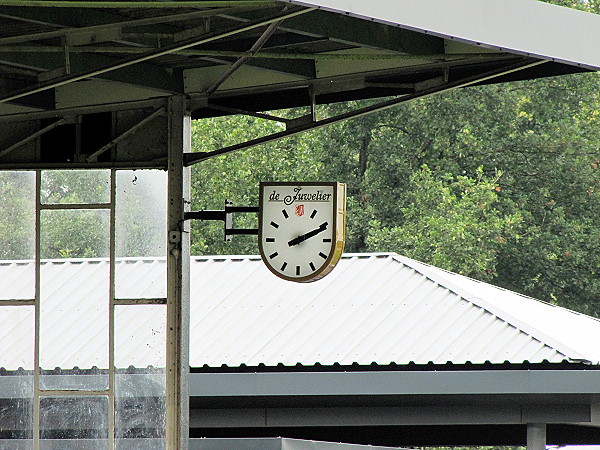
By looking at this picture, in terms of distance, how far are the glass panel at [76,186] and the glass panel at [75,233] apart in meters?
0.10

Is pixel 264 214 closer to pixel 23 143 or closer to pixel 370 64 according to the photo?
pixel 370 64

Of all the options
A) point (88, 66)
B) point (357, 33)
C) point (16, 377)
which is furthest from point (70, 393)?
point (357, 33)

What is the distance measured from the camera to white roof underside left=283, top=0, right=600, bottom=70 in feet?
22.0

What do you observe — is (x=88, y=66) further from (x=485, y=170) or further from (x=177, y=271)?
(x=485, y=170)

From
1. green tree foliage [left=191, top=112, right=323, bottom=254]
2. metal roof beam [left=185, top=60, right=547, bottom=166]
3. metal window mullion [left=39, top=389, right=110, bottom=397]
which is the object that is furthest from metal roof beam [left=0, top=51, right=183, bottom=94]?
green tree foliage [left=191, top=112, right=323, bottom=254]

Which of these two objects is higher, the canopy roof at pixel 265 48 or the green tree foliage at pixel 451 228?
the canopy roof at pixel 265 48

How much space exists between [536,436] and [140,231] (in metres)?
4.90

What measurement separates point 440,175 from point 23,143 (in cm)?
1957

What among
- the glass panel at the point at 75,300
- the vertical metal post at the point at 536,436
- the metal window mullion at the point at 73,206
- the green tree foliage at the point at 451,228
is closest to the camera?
the glass panel at the point at 75,300

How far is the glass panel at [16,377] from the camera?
34.1 feet

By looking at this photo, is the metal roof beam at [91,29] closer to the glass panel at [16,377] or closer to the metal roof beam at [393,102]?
the metal roof beam at [393,102]

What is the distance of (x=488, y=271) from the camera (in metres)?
28.4

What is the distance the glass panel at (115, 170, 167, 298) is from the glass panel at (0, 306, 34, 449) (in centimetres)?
87

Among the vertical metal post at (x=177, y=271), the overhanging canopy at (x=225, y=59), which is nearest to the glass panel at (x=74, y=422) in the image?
the vertical metal post at (x=177, y=271)
